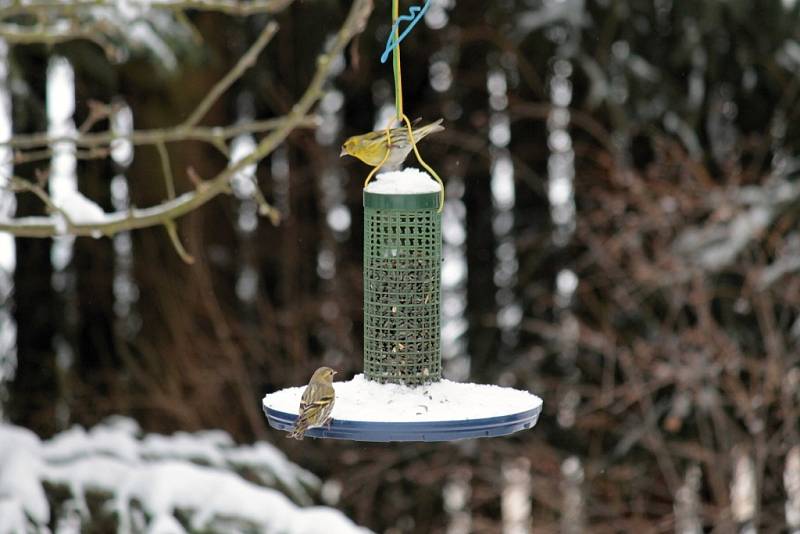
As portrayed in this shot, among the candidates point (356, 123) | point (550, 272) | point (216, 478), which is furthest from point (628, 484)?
point (216, 478)

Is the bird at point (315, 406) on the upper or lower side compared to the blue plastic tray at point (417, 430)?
upper

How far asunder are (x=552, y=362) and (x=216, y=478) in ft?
10.1

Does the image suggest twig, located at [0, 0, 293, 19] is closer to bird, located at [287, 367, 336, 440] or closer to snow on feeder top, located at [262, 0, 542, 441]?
snow on feeder top, located at [262, 0, 542, 441]

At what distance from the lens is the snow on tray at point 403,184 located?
113 inches

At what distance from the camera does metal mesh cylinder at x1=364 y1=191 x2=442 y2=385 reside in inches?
119

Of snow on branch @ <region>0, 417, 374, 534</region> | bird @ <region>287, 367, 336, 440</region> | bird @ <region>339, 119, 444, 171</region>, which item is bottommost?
snow on branch @ <region>0, 417, 374, 534</region>

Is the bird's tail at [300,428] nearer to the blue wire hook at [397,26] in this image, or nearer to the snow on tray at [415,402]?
the snow on tray at [415,402]

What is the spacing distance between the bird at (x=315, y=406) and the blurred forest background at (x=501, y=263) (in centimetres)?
326

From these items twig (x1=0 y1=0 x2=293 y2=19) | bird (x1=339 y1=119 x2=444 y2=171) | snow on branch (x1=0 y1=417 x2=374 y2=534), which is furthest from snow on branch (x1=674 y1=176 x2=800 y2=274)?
bird (x1=339 y1=119 x2=444 y2=171)

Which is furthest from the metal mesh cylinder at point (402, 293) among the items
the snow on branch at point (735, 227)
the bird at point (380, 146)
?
the snow on branch at point (735, 227)

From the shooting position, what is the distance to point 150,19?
513cm

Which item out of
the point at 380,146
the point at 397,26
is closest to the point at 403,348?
the point at 380,146

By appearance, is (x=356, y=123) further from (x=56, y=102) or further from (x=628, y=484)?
(x=628, y=484)

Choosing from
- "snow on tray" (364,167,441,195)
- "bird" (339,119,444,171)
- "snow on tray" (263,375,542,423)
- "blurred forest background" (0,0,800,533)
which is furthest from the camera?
"blurred forest background" (0,0,800,533)
